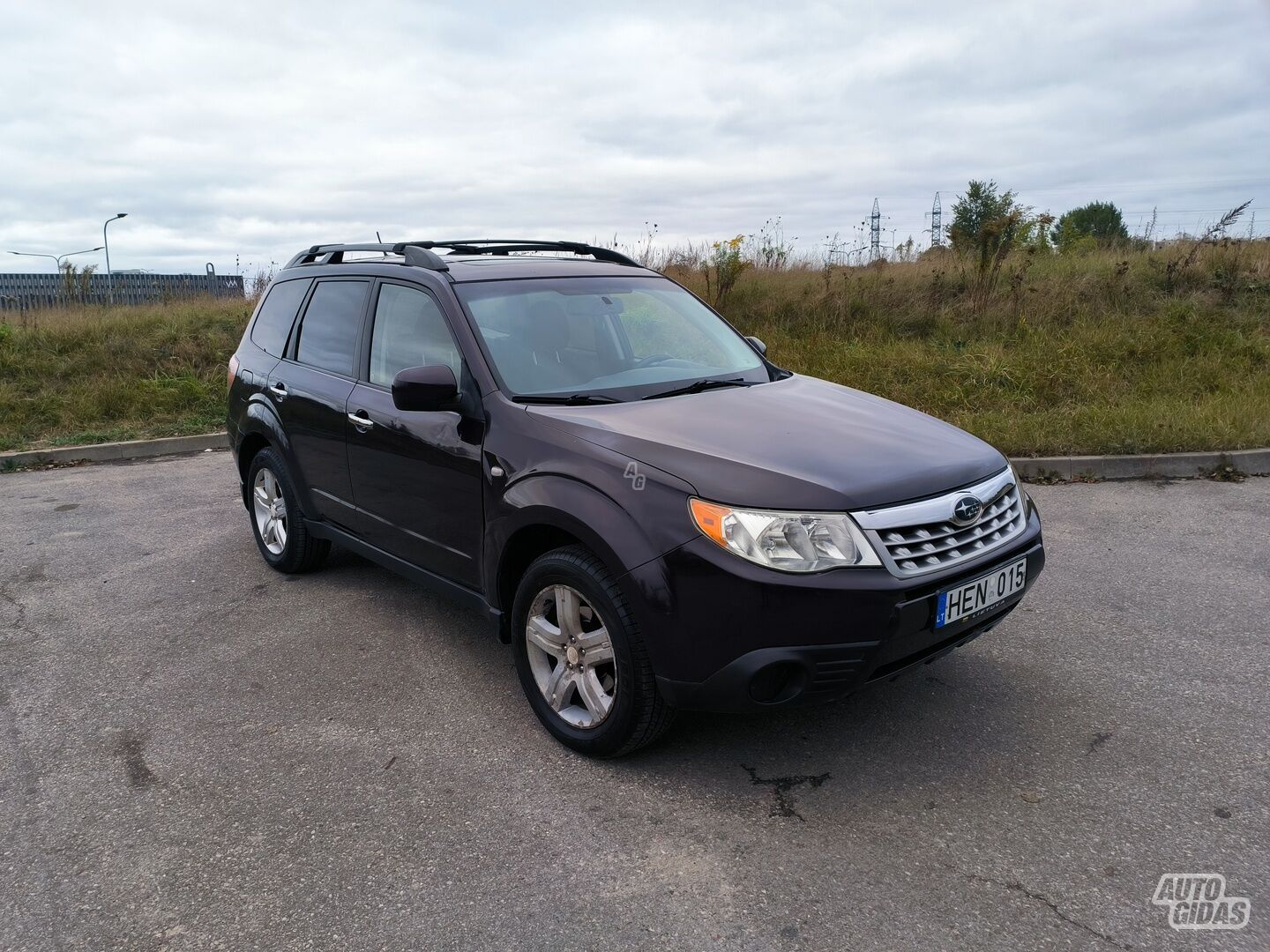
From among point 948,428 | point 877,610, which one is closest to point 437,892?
point 877,610

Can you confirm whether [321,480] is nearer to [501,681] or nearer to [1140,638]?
[501,681]

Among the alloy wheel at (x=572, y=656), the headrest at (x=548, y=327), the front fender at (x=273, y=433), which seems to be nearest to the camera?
the alloy wheel at (x=572, y=656)

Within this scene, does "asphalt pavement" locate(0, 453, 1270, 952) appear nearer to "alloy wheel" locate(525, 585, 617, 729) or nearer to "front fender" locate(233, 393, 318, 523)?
"alloy wheel" locate(525, 585, 617, 729)

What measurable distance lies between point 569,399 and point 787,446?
3.05 feet

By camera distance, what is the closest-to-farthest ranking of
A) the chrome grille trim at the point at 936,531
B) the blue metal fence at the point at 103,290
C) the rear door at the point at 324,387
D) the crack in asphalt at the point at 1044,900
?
the crack in asphalt at the point at 1044,900
the chrome grille trim at the point at 936,531
the rear door at the point at 324,387
the blue metal fence at the point at 103,290

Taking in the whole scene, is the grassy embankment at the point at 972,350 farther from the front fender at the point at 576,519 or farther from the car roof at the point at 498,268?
the front fender at the point at 576,519

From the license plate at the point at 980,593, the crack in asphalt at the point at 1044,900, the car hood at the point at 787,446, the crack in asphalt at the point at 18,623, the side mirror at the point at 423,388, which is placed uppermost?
the side mirror at the point at 423,388

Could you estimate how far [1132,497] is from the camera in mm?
6812

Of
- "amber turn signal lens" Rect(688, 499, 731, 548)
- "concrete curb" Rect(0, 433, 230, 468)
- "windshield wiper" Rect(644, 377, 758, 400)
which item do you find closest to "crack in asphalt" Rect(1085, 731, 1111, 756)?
"amber turn signal lens" Rect(688, 499, 731, 548)

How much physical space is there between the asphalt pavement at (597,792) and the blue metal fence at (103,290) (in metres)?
12.6

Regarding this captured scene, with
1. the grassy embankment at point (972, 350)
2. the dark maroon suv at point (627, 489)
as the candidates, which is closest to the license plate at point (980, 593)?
the dark maroon suv at point (627, 489)

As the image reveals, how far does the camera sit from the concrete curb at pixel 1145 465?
24.2 ft

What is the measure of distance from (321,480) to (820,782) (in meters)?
3.02

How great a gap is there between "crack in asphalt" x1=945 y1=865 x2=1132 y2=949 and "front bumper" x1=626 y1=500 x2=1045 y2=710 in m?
0.61
